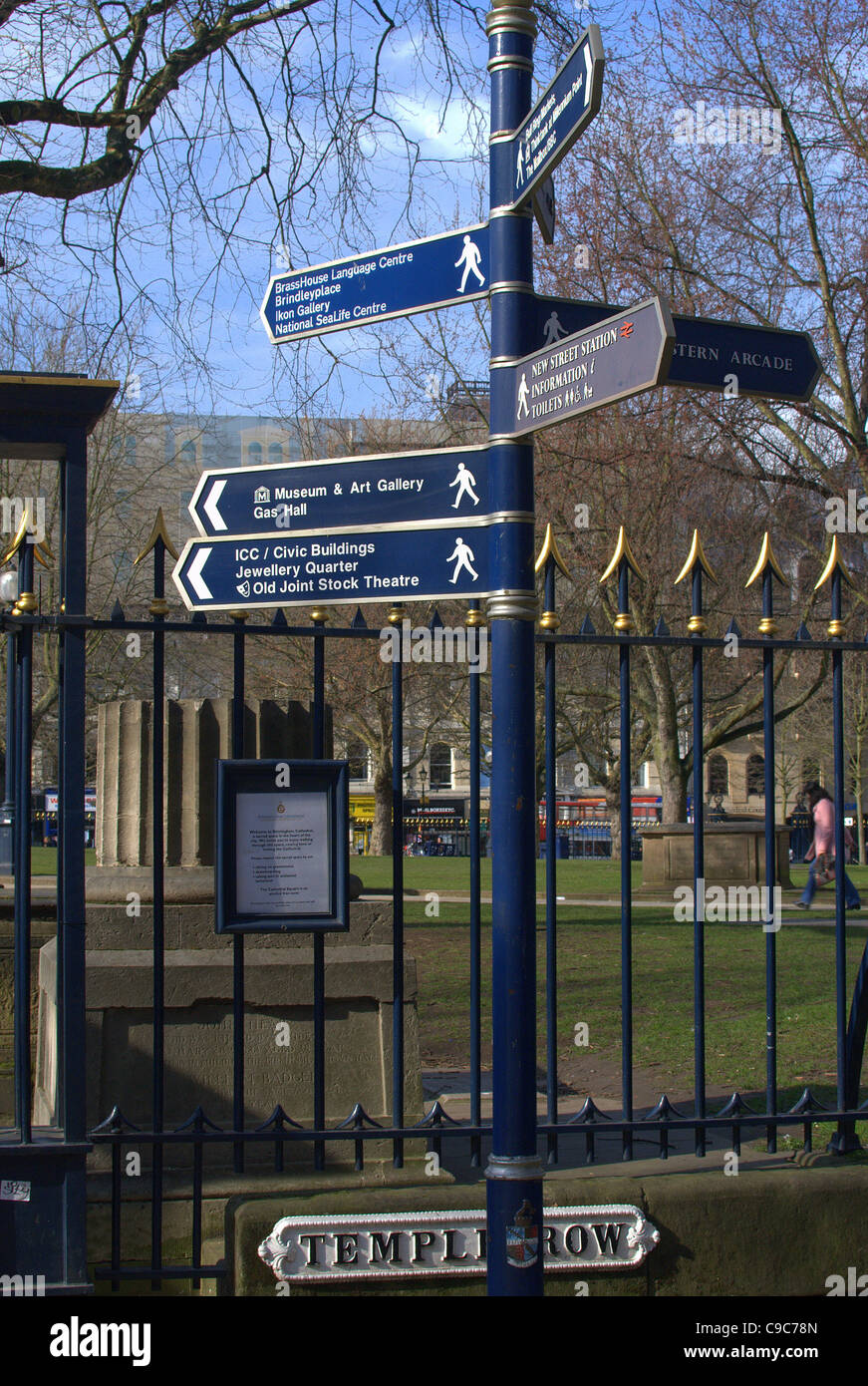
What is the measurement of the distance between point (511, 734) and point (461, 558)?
1.06 m

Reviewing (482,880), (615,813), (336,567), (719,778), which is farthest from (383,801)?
(336,567)

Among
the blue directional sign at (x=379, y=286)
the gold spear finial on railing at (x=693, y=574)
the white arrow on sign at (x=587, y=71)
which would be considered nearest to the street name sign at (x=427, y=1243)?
the gold spear finial on railing at (x=693, y=574)

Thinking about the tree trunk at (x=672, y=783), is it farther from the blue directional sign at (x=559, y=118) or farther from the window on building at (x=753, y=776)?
the window on building at (x=753, y=776)

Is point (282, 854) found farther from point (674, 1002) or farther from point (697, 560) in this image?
point (674, 1002)

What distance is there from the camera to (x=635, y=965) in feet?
36.2

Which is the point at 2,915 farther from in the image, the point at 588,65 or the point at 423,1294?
the point at 588,65

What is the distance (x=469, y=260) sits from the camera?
12.5ft

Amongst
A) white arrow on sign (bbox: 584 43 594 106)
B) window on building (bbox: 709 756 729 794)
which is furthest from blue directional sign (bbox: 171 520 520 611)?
window on building (bbox: 709 756 729 794)

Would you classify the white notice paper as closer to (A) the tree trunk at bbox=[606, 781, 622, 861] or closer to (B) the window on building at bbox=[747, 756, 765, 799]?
(A) the tree trunk at bbox=[606, 781, 622, 861]

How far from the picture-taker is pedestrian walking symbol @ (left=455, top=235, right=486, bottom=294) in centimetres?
378

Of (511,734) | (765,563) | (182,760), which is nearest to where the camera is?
(511,734)

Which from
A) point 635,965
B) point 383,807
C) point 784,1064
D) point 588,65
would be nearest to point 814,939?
point 635,965

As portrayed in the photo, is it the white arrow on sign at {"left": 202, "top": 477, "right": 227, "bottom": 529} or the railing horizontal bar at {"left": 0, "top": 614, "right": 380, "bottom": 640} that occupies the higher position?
the white arrow on sign at {"left": 202, "top": 477, "right": 227, "bottom": 529}
